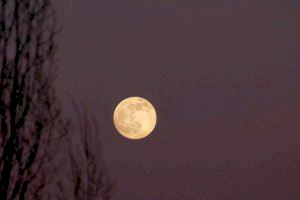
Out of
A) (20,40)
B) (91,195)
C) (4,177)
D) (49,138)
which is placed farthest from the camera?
(91,195)

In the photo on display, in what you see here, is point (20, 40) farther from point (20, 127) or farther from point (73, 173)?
point (73, 173)

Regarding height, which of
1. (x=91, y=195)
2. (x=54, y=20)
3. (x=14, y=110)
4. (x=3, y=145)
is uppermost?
(x=54, y=20)

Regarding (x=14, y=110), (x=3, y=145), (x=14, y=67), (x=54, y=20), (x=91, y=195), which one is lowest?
(x=91, y=195)

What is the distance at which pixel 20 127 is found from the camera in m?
8.69

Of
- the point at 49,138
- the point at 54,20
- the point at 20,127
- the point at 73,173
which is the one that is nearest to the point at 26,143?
the point at 20,127

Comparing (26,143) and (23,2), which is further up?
(23,2)

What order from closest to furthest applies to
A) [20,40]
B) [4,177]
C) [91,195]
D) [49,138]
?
1. [4,177]
2. [20,40]
3. [49,138]
4. [91,195]

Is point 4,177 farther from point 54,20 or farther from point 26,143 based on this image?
point 54,20

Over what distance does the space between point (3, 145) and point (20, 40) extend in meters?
1.83

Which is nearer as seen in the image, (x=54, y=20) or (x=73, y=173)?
(x=54, y=20)

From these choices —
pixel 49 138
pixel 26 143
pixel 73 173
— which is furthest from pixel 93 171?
pixel 26 143

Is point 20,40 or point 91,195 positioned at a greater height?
point 20,40

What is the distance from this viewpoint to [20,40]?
8953 mm

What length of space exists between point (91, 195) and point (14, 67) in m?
4.67
